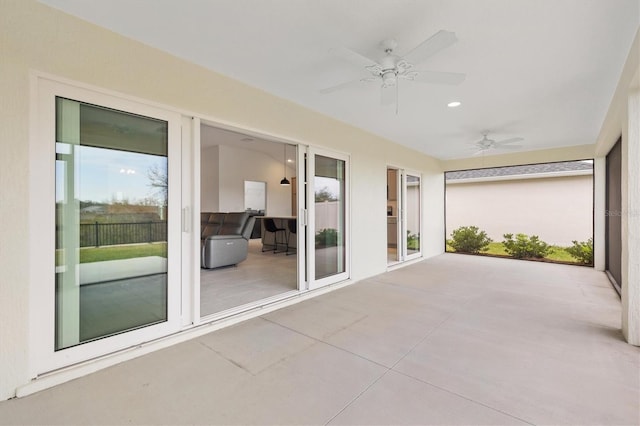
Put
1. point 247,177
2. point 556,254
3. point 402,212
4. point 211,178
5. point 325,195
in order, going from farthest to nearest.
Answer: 1. point 247,177
2. point 211,178
3. point 556,254
4. point 402,212
5. point 325,195

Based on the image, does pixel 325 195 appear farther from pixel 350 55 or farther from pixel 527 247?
pixel 527 247

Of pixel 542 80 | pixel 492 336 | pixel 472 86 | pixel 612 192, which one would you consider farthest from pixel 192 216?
pixel 612 192

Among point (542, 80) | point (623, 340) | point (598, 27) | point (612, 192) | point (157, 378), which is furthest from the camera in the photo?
point (612, 192)

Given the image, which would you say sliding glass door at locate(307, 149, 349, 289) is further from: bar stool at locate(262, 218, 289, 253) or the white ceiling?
bar stool at locate(262, 218, 289, 253)

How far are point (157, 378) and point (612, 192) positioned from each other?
7.10 m

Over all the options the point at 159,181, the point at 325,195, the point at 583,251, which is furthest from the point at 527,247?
the point at 159,181

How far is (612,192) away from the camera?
4.94m

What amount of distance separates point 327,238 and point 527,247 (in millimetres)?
5931

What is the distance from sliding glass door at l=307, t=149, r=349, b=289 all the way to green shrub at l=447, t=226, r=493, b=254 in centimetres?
504

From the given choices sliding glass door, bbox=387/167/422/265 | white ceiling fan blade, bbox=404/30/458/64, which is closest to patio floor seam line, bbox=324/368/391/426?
white ceiling fan blade, bbox=404/30/458/64

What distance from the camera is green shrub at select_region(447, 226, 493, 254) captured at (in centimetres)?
794

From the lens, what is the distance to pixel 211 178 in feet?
29.4

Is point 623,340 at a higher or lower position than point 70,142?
lower

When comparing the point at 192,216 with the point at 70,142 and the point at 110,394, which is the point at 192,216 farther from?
the point at 110,394
